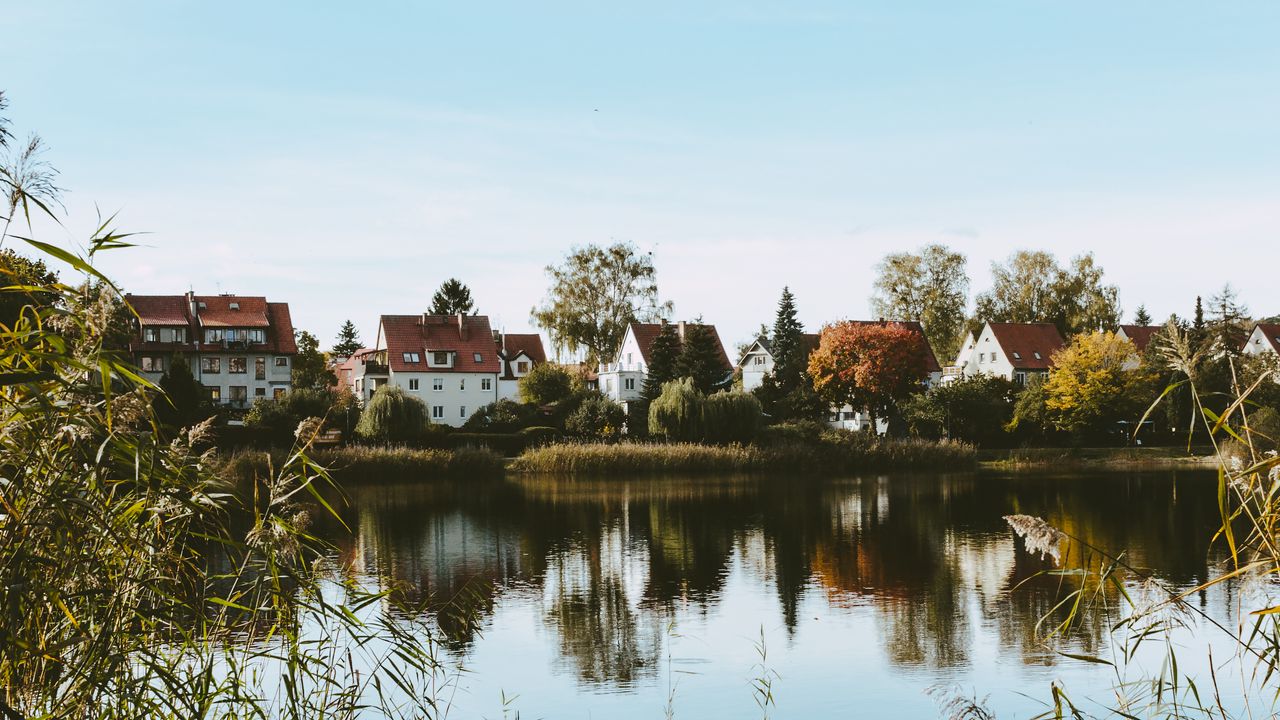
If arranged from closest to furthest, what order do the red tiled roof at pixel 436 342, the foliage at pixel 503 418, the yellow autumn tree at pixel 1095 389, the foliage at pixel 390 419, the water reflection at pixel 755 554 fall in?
the water reflection at pixel 755 554 → the foliage at pixel 390 419 → the yellow autumn tree at pixel 1095 389 → the foliage at pixel 503 418 → the red tiled roof at pixel 436 342

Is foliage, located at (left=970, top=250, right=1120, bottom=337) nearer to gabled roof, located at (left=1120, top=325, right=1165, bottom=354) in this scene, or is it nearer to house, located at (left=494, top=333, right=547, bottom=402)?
gabled roof, located at (left=1120, top=325, right=1165, bottom=354)

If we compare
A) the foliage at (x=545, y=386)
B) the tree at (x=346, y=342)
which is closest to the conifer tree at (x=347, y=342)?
the tree at (x=346, y=342)

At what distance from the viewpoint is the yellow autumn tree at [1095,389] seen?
50.0 metres

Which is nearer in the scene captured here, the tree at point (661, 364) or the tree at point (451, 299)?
the tree at point (661, 364)

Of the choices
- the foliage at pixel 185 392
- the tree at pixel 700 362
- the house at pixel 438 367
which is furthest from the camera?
the house at pixel 438 367

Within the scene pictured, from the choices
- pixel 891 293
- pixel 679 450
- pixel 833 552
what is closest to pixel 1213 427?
pixel 833 552

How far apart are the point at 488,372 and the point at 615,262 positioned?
33.7 ft

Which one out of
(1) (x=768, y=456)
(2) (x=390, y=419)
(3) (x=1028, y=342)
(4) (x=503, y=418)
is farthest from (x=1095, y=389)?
(2) (x=390, y=419)

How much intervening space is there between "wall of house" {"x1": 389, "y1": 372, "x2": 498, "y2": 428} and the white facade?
743cm

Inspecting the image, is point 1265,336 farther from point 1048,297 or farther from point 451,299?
point 451,299

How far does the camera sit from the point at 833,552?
21.2 metres

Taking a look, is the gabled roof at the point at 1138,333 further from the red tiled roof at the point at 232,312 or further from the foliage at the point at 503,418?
the red tiled roof at the point at 232,312

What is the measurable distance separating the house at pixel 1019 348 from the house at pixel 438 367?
98.8 ft

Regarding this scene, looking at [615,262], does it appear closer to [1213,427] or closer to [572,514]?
[572,514]
